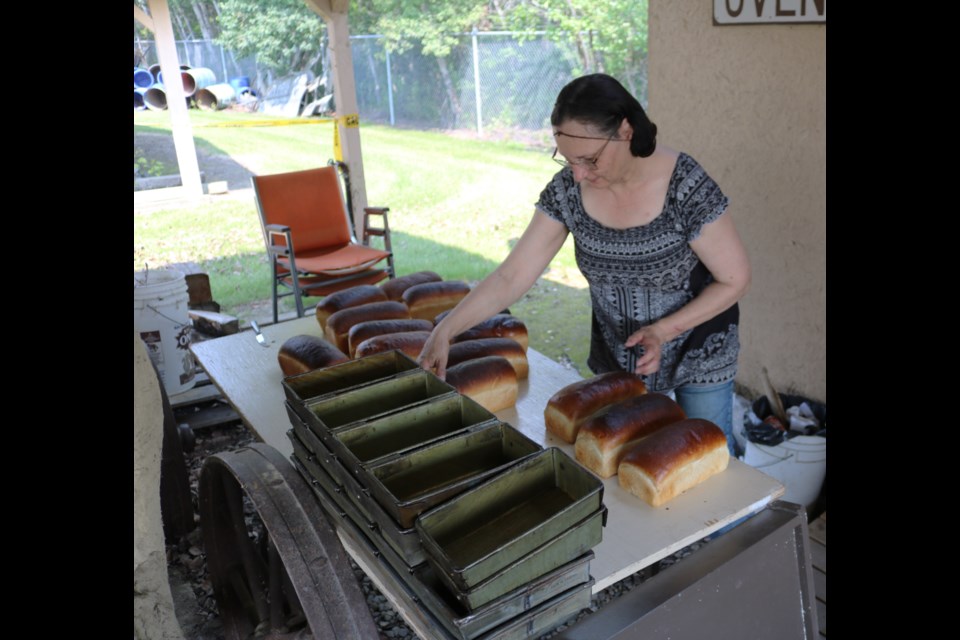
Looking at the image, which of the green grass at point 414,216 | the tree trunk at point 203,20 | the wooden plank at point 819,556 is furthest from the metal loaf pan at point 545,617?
the tree trunk at point 203,20

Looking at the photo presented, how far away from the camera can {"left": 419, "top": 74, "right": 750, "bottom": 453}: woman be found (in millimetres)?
2325

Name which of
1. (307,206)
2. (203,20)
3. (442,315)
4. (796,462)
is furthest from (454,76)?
(442,315)

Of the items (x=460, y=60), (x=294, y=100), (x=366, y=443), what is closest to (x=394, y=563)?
(x=366, y=443)

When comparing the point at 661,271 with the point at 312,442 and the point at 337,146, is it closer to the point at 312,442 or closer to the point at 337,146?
the point at 312,442

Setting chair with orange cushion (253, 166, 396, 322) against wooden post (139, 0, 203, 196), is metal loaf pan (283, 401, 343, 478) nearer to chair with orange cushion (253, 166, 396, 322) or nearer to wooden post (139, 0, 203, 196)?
chair with orange cushion (253, 166, 396, 322)

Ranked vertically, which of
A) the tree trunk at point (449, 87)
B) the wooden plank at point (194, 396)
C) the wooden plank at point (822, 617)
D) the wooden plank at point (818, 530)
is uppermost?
the tree trunk at point (449, 87)

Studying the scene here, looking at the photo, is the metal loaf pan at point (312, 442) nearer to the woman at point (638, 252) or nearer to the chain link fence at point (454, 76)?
the woman at point (638, 252)

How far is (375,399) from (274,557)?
699mm

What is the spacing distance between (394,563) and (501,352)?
1178mm

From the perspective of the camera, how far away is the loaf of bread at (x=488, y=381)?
2.29m

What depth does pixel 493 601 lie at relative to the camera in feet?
4.11

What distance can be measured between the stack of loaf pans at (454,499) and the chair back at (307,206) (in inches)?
169

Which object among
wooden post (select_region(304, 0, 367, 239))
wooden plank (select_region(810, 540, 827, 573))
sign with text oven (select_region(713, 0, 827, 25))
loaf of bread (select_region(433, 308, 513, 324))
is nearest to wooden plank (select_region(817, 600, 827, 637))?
wooden plank (select_region(810, 540, 827, 573))

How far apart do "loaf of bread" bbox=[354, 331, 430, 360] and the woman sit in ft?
0.42
